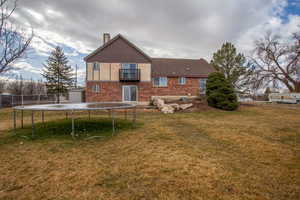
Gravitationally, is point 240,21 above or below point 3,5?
above

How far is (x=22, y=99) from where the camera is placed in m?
16.5

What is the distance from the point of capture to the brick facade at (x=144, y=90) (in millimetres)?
15930

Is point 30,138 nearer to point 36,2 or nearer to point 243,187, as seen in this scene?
point 243,187

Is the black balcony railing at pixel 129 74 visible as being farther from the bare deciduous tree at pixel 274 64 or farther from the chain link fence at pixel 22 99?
the bare deciduous tree at pixel 274 64

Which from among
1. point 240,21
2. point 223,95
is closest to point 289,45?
point 240,21

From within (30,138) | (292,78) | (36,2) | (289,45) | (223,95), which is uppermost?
(289,45)

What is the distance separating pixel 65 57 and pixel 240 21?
2403cm

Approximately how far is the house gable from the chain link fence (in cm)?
891

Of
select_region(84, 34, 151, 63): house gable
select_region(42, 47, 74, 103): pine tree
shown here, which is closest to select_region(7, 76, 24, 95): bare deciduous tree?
select_region(42, 47, 74, 103): pine tree

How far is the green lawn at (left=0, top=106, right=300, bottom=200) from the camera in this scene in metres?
2.30

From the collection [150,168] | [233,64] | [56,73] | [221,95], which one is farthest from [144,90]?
[233,64]

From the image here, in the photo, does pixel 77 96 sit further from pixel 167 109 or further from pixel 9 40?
pixel 9 40

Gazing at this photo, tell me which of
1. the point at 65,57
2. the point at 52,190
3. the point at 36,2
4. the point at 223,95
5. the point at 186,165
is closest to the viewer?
the point at 52,190

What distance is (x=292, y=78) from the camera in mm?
Answer: 22156
